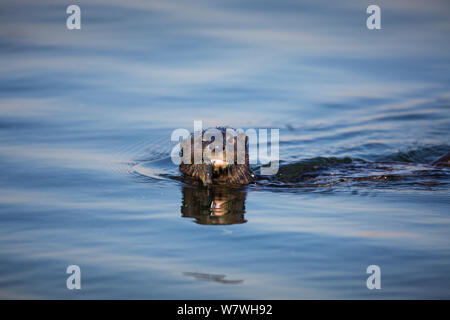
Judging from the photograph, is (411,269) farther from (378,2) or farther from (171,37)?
(378,2)

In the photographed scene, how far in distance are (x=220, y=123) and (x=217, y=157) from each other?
272 centimetres

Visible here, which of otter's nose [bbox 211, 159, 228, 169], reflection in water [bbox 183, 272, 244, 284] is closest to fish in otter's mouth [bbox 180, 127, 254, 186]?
otter's nose [bbox 211, 159, 228, 169]

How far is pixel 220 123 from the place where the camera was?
410 inches

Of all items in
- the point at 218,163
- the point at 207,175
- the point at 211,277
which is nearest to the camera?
the point at 211,277

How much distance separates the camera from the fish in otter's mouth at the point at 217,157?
771 centimetres

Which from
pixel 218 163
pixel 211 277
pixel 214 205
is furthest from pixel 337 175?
pixel 211 277

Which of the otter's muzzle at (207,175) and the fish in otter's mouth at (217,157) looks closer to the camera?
the fish in otter's mouth at (217,157)

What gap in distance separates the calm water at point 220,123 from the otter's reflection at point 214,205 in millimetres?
41

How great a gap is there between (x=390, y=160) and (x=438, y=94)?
334 cm

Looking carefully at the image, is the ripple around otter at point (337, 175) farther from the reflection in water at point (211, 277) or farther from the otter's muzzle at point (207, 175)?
the reflection in water at point (211, 277)

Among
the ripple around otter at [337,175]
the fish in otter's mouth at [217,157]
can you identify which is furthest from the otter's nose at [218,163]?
the ripple around otter at [337,175]

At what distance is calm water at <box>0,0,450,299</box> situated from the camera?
17.7 feet

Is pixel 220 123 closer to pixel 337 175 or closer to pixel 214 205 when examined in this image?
pixel 337 175

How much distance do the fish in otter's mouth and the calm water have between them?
10.4 inches
